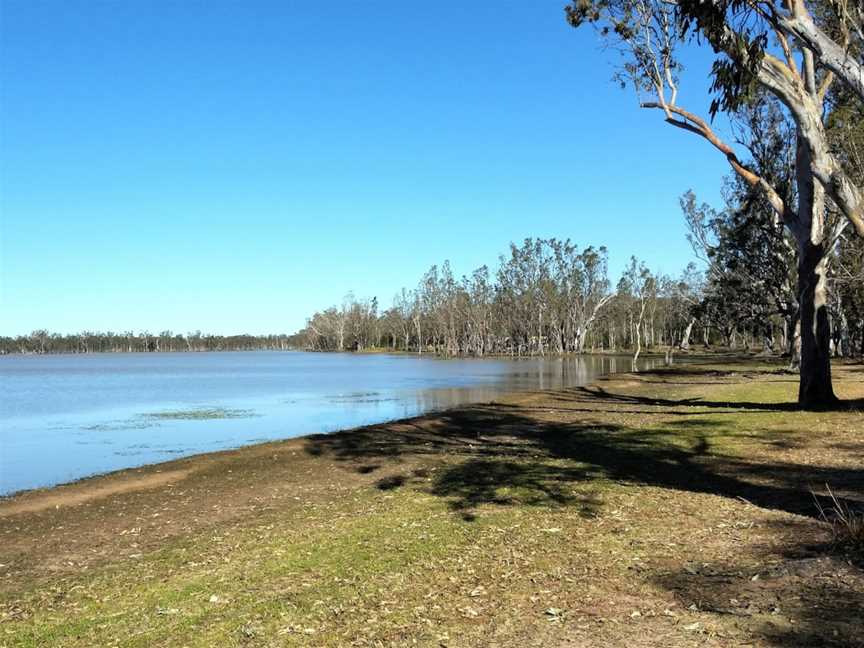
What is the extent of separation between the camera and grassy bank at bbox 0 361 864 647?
5203 millimetres

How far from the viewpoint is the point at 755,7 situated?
8.74 metres

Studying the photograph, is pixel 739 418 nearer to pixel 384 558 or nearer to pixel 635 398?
pixel 635 398

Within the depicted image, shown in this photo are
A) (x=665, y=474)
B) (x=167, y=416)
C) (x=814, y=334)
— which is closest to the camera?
(x=665, y=474)

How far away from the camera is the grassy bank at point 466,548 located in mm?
5203

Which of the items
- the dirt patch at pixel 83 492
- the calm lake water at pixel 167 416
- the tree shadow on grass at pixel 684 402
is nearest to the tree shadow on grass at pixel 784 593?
the dirt patch at pixel 83 492

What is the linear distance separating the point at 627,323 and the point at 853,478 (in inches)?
4594

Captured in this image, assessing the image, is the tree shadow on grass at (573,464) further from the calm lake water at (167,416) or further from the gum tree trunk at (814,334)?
the calm lake water at (167,416)

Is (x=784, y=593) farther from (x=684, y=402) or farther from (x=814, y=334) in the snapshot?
(x=684, y=402)

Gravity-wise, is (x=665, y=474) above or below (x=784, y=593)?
below

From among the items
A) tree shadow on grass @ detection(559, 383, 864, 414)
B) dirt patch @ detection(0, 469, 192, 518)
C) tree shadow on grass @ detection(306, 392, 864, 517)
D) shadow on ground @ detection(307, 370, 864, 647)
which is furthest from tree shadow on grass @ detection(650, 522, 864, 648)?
tree shadow on grass @ detection(559, 383, 864, 414)

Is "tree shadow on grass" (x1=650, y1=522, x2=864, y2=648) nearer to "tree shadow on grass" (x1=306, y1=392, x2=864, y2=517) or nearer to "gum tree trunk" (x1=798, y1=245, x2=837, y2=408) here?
"tree shadow on grass" (x1=306, y1=392, x2=864, y2=517)

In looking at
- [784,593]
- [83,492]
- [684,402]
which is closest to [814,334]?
[684,402]

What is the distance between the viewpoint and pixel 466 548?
7176 millimetres

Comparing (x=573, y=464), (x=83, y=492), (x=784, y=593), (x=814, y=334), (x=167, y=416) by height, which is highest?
(x=814, y=334)
